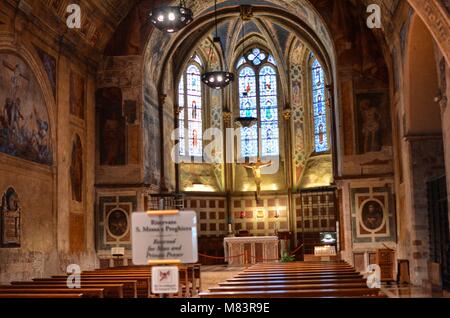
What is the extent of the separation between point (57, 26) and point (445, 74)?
1133 centimetres

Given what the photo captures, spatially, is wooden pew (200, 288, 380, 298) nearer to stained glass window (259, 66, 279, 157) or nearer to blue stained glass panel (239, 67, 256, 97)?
→ stained glass window (259, 66, 279, 157)

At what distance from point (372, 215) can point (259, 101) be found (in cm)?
1269

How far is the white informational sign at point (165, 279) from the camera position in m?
5.21

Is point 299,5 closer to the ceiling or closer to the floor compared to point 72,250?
closer to the ceiling

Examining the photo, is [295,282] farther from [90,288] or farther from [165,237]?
[165,237]

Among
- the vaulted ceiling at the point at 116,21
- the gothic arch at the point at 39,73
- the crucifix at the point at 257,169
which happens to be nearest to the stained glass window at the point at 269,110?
the crucifix at the point at 257,169

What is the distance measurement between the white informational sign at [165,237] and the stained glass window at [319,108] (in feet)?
84.2

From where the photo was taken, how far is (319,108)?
30969 mm

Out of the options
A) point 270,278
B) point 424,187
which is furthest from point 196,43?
point 270,278

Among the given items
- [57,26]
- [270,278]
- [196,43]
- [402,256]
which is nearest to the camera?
[270,278]

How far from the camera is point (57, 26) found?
18.8 m

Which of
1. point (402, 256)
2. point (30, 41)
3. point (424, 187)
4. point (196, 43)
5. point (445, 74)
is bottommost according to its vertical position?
point (402, 256)

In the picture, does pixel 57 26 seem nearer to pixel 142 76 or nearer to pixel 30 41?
pixel 30 41

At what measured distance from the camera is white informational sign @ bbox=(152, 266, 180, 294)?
17.1 feet
